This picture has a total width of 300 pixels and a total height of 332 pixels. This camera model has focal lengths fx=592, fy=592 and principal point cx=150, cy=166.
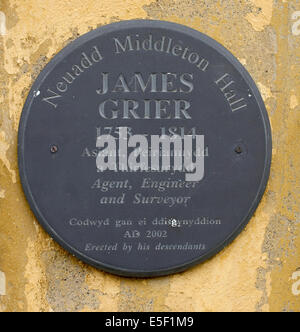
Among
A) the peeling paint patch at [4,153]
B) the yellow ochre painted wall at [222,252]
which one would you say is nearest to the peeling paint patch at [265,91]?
the yellow ochre painted wall at [222,252]

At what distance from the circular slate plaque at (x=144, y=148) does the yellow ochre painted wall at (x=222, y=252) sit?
6 centimetres

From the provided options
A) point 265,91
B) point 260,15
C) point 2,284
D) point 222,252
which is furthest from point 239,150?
point 2,284

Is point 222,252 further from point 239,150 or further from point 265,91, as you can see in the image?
point 265,91

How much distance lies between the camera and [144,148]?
1862 mm

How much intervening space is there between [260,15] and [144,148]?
0.57 metres

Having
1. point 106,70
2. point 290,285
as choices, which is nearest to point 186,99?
point 106,70

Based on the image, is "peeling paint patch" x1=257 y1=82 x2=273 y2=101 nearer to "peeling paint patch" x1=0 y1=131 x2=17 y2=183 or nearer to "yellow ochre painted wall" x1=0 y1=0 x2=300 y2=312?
"yellow ochre painted wall" x1=0 y1=0 x2=300 y2=312

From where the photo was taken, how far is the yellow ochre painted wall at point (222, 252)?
1.88 m

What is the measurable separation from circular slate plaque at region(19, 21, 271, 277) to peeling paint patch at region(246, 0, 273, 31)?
0.15 meters

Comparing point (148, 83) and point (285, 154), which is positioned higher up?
point (148, 83)

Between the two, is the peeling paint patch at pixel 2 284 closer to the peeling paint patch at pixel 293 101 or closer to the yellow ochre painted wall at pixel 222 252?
the yellow ochre painted wall at pixel 222 252

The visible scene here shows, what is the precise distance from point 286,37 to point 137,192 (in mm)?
691
